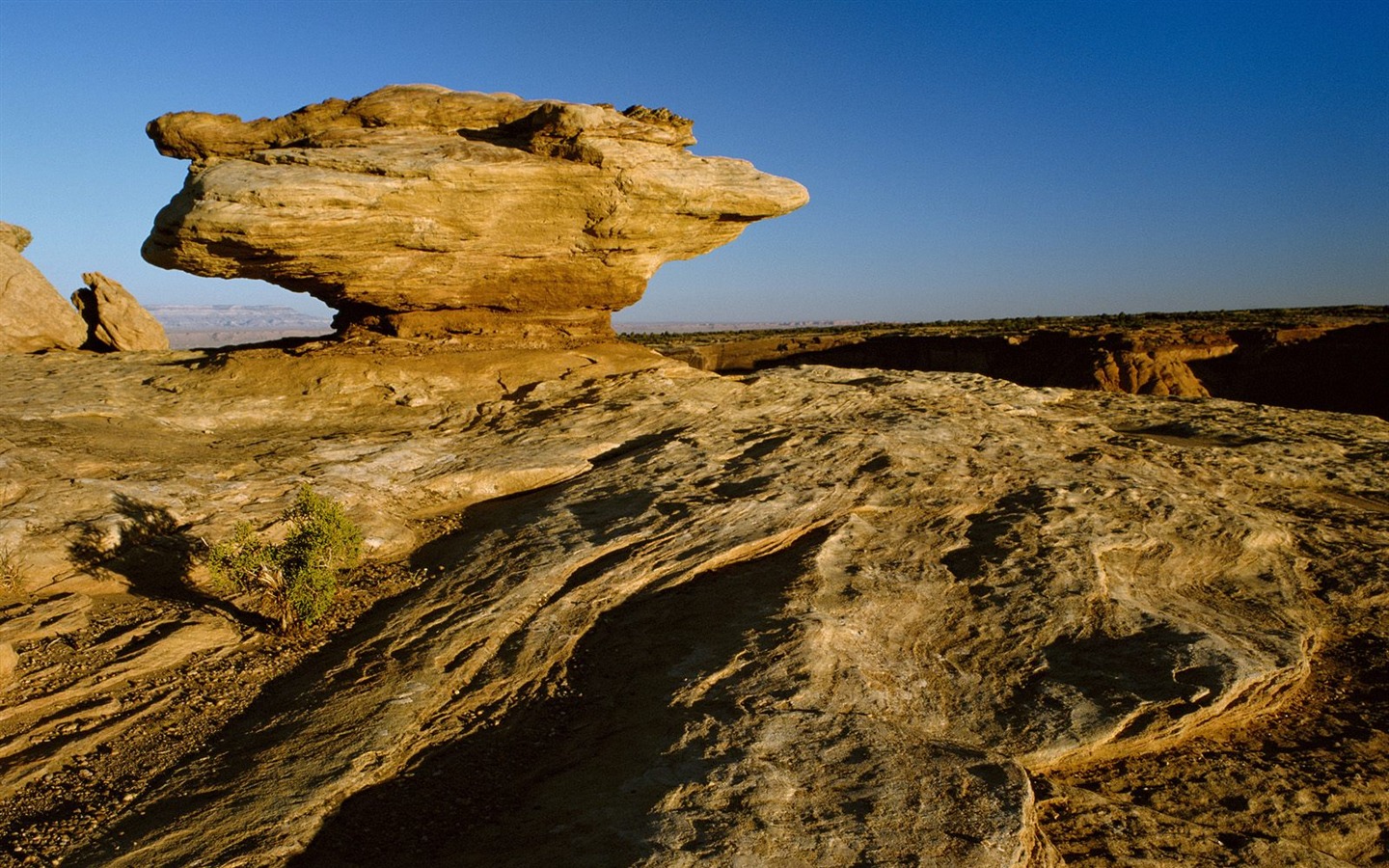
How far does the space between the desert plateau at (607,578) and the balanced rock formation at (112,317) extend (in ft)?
24.5

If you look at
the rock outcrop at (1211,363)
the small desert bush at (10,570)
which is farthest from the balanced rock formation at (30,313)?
the rock outcrop at (1211,363)

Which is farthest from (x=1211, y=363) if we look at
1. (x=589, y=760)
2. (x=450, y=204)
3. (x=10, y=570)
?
(x=10, y=570)

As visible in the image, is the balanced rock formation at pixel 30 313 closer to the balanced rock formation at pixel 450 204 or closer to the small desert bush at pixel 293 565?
the balanced rock formation at pixel 450 204

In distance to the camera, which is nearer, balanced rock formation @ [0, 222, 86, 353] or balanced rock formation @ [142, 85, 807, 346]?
balanced rock formation @ [142, 85, 807, 346]

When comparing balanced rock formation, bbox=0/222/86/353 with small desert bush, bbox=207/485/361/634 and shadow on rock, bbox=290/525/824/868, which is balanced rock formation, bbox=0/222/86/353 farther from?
shadow on rock, bbox=290/525/824/868

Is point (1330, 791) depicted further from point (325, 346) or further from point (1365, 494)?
point (325, 346)

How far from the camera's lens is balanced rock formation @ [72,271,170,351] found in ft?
65.1

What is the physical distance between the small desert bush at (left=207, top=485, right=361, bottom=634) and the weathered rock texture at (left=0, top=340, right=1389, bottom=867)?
0.31 meters

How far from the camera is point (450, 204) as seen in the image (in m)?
11.5

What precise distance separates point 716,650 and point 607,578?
4.97ft

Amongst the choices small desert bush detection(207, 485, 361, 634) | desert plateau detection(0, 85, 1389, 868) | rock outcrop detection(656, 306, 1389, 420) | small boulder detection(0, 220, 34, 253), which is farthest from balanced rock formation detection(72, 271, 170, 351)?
small desert bush detection(207, 485, 361, 634)

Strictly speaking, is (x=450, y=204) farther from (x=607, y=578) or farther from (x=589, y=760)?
(x=589, y=760)

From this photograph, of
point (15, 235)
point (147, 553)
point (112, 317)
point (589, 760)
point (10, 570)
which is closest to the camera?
point (589, 760)

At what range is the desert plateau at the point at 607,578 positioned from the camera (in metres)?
4.37
